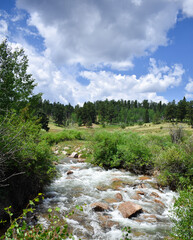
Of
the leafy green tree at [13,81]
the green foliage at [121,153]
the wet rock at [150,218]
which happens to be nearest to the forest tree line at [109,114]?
the leafy green tree at [13,81]

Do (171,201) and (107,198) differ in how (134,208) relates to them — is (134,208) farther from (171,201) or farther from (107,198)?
(171,201)

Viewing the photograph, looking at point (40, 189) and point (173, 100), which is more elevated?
point (173, 100)

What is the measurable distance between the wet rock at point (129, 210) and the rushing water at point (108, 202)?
0.15 metres

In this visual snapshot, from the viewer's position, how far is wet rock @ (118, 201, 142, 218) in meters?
6.36

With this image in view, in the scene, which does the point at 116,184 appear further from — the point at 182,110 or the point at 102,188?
the point at 182,110

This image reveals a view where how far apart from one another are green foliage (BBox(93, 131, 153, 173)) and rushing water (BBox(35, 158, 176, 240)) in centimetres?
100

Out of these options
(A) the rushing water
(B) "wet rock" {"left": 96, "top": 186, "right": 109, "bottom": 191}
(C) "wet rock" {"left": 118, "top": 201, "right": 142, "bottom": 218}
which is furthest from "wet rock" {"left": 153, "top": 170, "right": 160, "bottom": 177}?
(C) "wet rock" {"left": 118, "top": 201, "right": 142, "bottom": 218}

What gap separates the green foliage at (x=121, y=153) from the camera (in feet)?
40.3

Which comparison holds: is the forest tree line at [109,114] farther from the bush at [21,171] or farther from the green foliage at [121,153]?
the bush at [21,171]

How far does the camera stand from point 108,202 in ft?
24.7

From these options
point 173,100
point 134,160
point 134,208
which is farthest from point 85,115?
point 134,208

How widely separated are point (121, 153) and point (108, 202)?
6467mm

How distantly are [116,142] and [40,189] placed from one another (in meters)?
8.36

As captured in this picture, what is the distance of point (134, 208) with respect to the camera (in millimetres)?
6652
